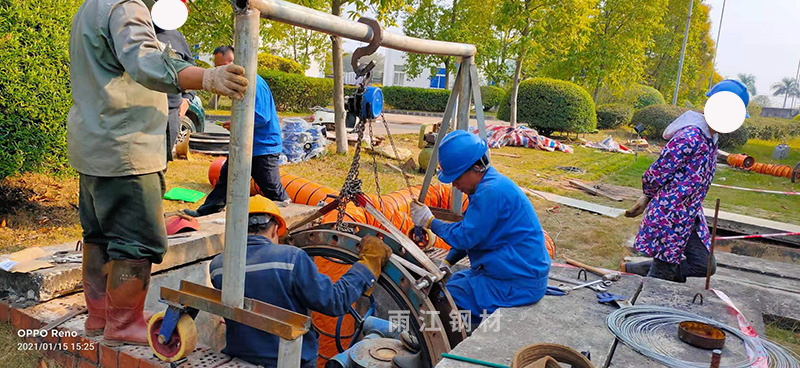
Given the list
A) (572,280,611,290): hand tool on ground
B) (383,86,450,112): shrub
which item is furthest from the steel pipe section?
(383,86,450,112): shrub

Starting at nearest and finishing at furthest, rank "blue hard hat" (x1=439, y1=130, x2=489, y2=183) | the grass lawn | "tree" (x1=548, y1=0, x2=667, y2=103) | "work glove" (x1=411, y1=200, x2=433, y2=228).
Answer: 1. "blue hard hat" (x1=439, y1=130, x2=489, y2=183)
2. "work glove" (x1=411, y1=200, x2=433, y2=228)
3. the grass lawn
4. "tree" (x1=548, y1=0, x2=667, y2=103)

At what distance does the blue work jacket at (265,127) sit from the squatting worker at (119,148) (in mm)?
1972

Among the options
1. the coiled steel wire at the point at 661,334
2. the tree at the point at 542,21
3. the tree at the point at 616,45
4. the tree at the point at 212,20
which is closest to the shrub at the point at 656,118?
the tree at the point at 616,45

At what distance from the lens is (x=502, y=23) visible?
1376cm

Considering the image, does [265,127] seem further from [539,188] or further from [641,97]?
[641,97]

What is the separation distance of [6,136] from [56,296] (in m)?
2.34

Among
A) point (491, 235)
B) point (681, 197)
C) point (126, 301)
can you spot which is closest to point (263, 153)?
point (126, 301)

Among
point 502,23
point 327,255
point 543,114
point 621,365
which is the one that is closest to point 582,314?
point 621,365

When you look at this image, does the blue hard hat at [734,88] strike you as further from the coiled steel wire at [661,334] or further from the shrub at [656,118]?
the shrub at [656,118]

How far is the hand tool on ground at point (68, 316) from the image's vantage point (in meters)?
2.94

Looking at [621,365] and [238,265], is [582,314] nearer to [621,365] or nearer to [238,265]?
[621,365]

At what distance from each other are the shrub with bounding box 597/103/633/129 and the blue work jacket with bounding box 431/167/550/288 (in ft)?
70.5

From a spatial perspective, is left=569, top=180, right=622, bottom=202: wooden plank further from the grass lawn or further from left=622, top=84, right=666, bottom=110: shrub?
left=622, top=84, right=666, bottom=110: shrub

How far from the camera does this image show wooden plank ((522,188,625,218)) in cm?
838
